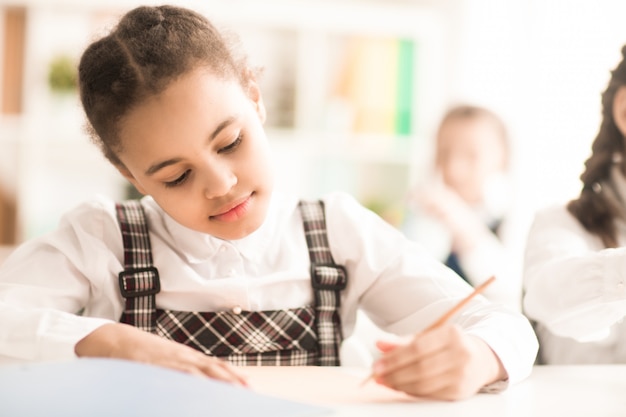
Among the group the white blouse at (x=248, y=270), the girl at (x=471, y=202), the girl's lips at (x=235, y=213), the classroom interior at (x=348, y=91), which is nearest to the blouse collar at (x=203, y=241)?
the white blouse at (x=248, y=270)

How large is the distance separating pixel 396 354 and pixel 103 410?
0.86 feet

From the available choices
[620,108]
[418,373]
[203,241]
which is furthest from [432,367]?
[620,108]

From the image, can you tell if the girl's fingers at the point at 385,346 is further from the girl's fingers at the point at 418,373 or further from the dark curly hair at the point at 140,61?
the dark curly hair at the point at 140,61

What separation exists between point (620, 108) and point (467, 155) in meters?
1.33

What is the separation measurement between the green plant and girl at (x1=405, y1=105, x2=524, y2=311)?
4.57ft

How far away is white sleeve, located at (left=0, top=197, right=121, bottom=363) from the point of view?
81cm

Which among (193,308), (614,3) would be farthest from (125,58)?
(614,3)

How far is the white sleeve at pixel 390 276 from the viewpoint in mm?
956

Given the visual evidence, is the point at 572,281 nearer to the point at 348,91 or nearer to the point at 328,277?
the point at 328,277

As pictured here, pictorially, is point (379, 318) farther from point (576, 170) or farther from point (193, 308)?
point (576, 170)

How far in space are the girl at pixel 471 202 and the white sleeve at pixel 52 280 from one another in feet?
3.81

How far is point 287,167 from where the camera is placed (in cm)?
320

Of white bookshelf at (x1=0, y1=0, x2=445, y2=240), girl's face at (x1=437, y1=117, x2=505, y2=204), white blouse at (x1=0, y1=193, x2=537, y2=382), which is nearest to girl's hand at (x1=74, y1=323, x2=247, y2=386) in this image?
white blouse at (x1=0, y1=193, x2=537, y2=382)

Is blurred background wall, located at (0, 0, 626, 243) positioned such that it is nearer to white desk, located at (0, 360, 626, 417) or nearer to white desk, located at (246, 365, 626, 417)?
white desk, located at (246, 365, 626, 417)
